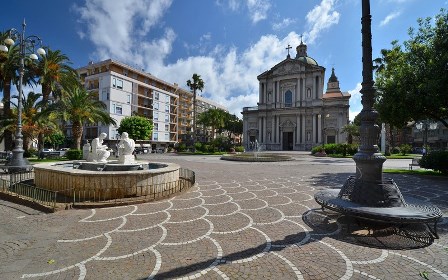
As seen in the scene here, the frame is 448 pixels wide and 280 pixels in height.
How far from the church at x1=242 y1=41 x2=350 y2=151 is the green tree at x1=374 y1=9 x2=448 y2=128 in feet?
127

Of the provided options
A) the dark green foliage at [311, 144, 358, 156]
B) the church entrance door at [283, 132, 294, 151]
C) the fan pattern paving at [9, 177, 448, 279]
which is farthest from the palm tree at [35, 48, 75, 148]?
the church entrance door at [283, 132, 294, 151]

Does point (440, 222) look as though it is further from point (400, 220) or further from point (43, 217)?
point (43, 217)

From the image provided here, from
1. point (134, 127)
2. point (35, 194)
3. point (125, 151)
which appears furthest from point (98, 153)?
point (134, 127)

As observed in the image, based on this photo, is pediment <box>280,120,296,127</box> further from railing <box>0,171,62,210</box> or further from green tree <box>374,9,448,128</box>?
railing <box>0,171,62,210</box>

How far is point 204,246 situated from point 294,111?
181 feet

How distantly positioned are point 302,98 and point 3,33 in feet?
171

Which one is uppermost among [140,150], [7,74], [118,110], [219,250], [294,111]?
[294,111]

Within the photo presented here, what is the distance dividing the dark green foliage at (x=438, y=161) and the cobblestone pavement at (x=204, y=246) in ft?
37.0

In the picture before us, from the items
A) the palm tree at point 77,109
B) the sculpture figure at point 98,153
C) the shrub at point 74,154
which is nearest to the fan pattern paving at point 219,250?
the sculpture figure at point 98,153

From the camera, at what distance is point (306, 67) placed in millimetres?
56594

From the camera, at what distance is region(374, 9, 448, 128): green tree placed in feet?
42.2

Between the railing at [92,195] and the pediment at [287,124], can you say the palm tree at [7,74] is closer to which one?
the railing at [92,195]

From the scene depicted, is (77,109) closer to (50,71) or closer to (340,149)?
(50,71)

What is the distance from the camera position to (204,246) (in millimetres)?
4555
